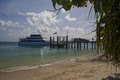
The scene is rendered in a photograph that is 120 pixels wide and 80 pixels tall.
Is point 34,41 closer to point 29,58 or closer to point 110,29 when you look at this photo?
point 29,58

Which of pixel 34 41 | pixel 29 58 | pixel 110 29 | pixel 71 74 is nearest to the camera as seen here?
pixel 110 29

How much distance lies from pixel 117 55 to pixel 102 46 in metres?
0.21

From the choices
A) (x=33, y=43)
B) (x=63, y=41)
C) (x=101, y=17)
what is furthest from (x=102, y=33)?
(x=33, y=43)

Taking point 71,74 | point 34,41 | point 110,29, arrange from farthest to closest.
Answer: point 34,41, point 71,74, point 110,29

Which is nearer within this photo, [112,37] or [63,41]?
[112,37]

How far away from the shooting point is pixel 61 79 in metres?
10.0

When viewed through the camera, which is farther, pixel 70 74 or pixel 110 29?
pixel 70 74

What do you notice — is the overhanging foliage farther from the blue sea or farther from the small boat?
the small boat

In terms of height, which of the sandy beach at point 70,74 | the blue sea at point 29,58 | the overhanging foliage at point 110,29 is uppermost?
the overhanging foliage at point 110,29

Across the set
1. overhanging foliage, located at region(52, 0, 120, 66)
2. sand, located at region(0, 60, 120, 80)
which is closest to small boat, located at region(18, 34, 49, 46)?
sand, located at region(0, 60, 120, 80)

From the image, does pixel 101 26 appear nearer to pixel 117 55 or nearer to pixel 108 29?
pixel 108 29

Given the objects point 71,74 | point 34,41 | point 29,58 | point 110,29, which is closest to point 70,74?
point 71,74

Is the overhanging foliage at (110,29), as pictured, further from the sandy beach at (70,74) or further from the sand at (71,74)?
the sandy beach at (70,74)

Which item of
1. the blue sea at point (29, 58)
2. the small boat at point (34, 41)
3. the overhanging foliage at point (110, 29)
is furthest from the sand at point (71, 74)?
the small boat at point (34, 41)
